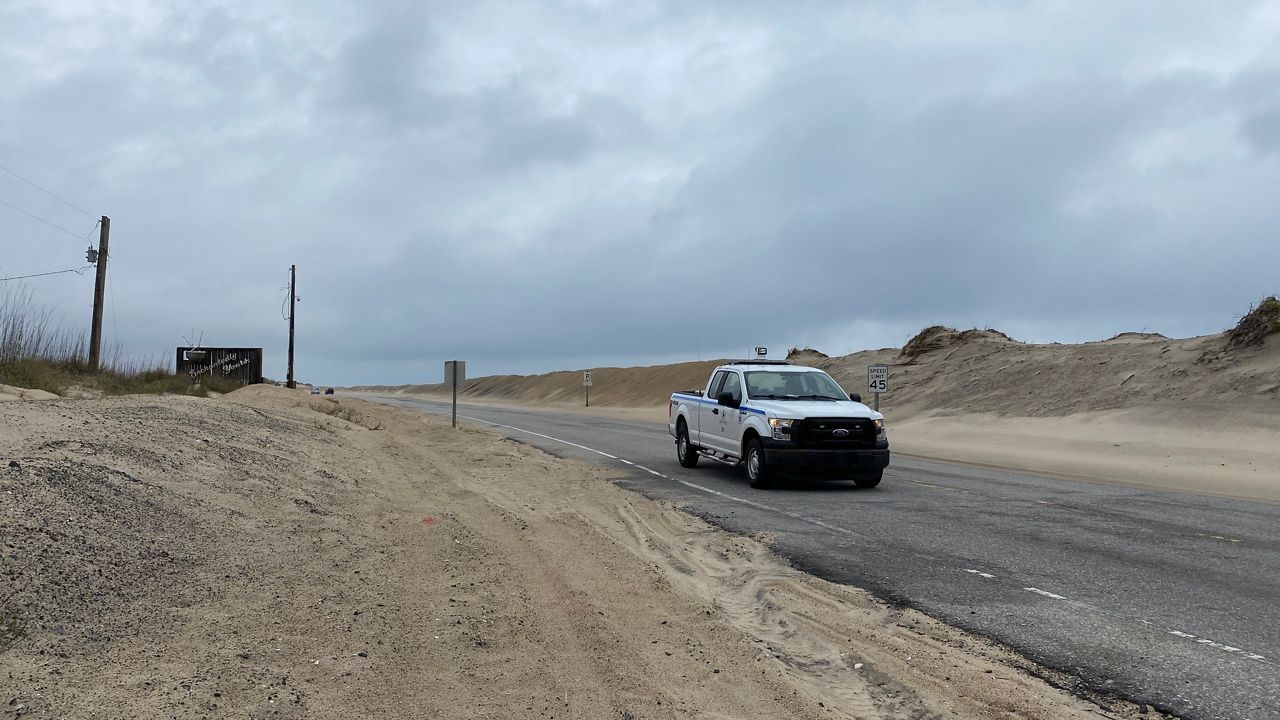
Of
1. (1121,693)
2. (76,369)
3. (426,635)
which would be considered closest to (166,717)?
(426,635)

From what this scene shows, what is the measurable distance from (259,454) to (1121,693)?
8823mm

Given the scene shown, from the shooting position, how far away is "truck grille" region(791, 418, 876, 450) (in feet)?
42.9

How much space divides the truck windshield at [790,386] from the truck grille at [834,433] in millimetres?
1248

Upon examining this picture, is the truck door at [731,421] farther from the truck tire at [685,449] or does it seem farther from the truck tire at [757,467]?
the truck tire at [685,449]

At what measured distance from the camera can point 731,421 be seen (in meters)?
14.7

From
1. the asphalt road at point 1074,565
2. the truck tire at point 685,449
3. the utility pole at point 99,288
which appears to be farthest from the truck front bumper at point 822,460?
the utility pole at point 99,288

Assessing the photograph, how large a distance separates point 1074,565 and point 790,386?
7289mm

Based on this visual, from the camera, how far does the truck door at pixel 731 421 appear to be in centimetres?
1446

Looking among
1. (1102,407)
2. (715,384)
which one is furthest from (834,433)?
(1102,407)

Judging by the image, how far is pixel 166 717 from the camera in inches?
146

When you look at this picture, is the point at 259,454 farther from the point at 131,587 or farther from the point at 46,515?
the point at 131,587

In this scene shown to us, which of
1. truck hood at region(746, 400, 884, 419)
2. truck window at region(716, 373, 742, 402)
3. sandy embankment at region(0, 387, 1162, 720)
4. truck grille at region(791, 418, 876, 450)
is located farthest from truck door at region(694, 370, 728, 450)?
sandy embankment at region(0, 387, 1162, 720)

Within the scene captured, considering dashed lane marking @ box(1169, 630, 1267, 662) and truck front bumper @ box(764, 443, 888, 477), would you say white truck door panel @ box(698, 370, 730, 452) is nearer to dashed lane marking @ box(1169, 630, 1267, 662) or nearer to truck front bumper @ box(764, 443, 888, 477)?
truck front bumper @ box(764, 443, 888, 477)

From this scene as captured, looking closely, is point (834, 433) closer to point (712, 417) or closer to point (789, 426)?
point (789, 426)
